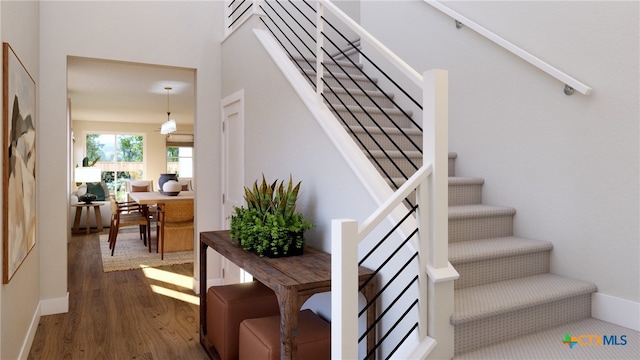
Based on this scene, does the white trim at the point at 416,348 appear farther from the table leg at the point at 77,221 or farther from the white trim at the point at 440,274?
the table leg at the point at 77,221

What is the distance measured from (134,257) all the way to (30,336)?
296 centimetres

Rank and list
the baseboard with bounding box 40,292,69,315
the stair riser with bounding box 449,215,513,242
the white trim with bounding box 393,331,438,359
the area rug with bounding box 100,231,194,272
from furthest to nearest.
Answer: the area rug with bounding box 100,231,194,272 → the baseboard with bounding box 40,292,69,315 → the stair riser with bounding box 449,215,513,242 → the white trim with bounding box 393,331,438,359

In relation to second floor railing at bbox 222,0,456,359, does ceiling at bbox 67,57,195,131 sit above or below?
above

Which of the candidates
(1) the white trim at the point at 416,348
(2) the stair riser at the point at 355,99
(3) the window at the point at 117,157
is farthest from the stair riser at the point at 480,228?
(3) the window at the point at 117,157

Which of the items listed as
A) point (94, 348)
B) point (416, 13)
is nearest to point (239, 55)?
point (416, 13)

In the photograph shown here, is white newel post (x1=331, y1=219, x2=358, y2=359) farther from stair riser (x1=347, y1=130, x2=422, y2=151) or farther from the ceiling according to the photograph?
the ceiling

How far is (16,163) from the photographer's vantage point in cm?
239

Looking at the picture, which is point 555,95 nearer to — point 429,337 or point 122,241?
point 429,337

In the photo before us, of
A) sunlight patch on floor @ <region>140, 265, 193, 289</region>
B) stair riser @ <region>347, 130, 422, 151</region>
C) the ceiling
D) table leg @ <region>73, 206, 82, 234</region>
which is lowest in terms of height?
sunlight patch on floor @ <region>140, 265, 193, 289</region>

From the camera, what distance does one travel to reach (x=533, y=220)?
2.52 m

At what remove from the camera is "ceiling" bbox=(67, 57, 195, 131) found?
5557 millimetres

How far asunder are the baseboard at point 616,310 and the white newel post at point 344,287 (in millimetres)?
1421

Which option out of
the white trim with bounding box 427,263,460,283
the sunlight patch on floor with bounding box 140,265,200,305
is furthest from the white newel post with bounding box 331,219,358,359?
the sunlight patch on floor with bounding box 140,265,200,305

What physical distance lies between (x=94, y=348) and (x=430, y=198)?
2.56m
